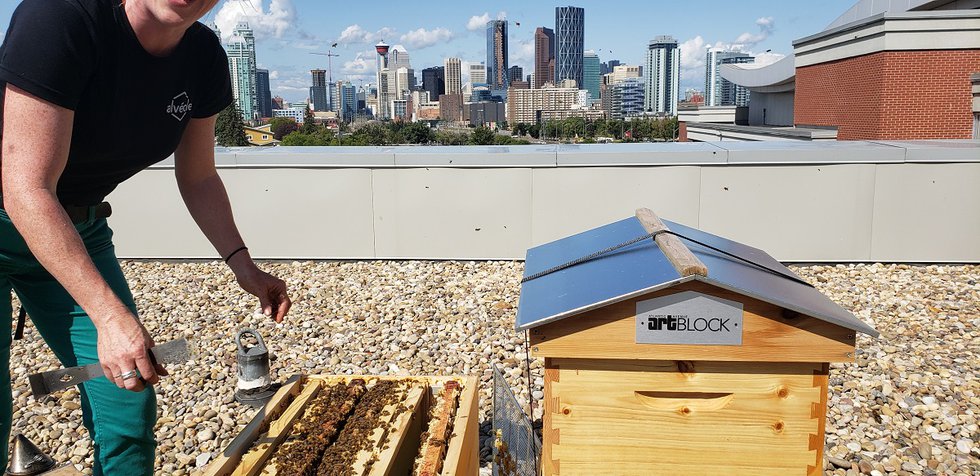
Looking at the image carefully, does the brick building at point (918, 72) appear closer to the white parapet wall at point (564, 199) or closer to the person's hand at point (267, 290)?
the white parapet wall at point (564, 199)

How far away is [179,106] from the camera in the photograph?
249 cm

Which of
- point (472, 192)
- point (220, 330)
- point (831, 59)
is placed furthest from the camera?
point (831, 59)

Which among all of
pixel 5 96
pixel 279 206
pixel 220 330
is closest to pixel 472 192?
pixel 279 206

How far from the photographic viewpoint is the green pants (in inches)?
94.3

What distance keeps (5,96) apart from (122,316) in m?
0.63

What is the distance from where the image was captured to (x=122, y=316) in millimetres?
1870

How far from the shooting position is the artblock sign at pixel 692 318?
7.20 ft

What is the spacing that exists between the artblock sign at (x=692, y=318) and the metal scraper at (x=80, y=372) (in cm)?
124

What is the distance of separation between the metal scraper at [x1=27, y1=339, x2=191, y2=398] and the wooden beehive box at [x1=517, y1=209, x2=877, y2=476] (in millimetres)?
920

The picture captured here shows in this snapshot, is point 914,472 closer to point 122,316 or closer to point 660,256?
point 660,256

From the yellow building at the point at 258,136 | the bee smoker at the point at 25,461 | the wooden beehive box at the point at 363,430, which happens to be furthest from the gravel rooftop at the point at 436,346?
the yellow building at the point at 258,136

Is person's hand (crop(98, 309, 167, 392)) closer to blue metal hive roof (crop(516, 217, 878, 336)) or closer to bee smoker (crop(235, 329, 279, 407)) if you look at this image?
blue metal hive roof (crop(516, 217, 878, 336))

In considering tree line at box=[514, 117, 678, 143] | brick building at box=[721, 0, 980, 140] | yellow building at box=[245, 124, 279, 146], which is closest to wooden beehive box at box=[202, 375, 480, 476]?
brick building at box=[721, 0, 980, 140]

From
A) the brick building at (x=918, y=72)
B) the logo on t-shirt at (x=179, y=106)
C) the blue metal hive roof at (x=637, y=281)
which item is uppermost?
the brick building at (x=918, y=72)
